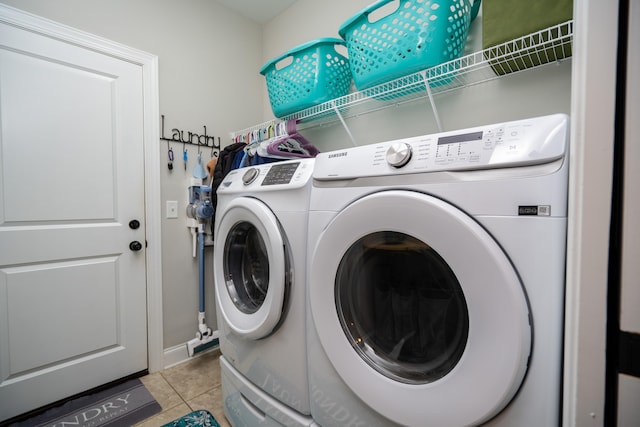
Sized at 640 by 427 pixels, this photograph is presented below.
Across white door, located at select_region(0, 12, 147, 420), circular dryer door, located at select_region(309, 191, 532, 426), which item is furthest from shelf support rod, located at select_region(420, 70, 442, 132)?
white door, located at select_region(0, 12, 147, 420)

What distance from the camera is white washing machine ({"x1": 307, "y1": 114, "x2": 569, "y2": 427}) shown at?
536 mm

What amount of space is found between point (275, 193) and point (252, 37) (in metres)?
1.85

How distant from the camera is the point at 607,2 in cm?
34

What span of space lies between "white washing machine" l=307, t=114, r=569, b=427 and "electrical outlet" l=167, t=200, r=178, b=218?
1.31 meters

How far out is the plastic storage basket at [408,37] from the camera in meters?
1.01

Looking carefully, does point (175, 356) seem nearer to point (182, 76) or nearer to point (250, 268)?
point (250, 268)

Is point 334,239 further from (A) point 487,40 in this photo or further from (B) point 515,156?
(A) point 487,40

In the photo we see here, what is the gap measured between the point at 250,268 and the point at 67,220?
1068 millimetres

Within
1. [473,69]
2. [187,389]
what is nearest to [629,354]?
[473,69]

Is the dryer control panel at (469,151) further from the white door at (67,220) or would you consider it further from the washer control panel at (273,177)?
the white door at (67,220)

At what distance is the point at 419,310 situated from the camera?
29.9 inches

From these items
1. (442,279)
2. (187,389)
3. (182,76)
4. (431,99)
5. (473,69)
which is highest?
(182,76)

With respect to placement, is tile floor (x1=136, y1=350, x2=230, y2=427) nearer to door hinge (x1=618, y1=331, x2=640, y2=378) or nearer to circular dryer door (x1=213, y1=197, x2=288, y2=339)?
circular dryer door (x1=213, y1=197, x2=288, y2=339)

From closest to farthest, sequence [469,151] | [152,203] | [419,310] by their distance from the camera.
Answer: [469,151] < [419,310] < [152,203]
